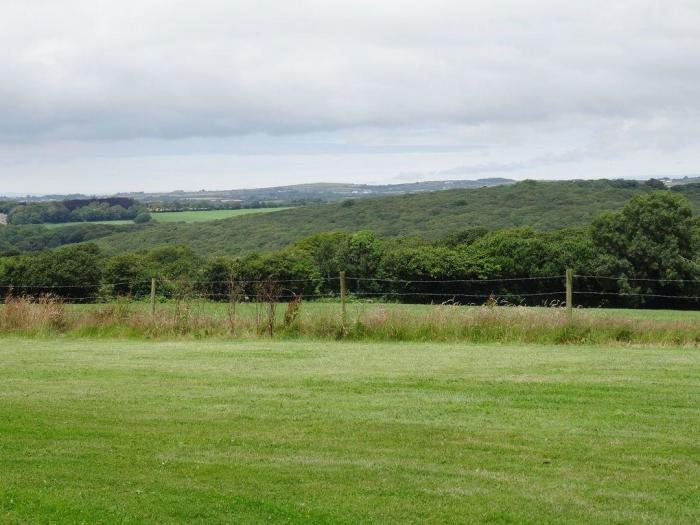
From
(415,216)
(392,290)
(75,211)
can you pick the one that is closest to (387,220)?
(415,216)

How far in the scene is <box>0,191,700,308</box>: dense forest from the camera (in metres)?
60.8

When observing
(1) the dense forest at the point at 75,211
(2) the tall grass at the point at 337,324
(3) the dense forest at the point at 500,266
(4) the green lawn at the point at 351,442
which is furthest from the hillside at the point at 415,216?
(4) the green lawn at the point at 351,442

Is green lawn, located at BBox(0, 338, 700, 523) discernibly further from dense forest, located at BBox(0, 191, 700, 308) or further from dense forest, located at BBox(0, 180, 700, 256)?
dense forest, located at BBox(0, 180, 700, 256)

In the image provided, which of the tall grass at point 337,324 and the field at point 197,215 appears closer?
the tall grass at point 337,324

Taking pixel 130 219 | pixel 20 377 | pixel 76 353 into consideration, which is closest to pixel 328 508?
pixel 20 377

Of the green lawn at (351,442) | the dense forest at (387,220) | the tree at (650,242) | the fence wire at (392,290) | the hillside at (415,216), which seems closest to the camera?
the green lawn at (351,442)

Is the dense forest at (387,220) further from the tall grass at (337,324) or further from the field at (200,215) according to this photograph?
the tall grass at (337,324)

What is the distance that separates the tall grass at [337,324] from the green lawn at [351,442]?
485cm

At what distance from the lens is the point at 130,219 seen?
164m

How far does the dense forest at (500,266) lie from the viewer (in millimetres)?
60781

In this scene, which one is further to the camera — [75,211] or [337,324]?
[75,211]

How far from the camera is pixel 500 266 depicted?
239 feet

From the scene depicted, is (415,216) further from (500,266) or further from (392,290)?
(392,290)

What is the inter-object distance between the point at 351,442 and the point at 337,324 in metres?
12.5
